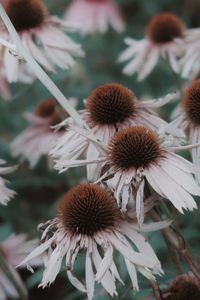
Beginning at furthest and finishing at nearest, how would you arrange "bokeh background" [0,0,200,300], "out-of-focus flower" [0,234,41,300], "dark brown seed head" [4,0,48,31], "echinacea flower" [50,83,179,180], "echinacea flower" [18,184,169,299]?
1. "bokeh background" [0,0,200,300]
2. "dark brown seed head" [4,0,48,31]
3. "out-of-focus flower" [0,234,41,300]
4. "echinacea flower" [50,83,179,180]
5. "echinacea flower" [18,184,169,299]

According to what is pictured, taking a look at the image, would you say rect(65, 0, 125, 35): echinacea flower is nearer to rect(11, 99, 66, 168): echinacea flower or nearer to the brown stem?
rect(11, 99, 66, 168): echinacea flower

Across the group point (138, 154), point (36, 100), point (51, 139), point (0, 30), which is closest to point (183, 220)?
point (51, 139)

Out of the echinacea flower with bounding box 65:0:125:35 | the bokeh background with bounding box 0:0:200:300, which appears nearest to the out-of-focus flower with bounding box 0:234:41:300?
the bokeh background with bounding box 0:0:200:300

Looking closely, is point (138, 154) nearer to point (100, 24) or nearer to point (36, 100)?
point (36, 100)

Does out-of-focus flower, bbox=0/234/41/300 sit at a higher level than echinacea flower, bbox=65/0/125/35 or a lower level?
lower

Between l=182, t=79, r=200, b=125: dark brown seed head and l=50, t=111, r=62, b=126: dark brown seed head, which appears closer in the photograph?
l=182, t=79, r=200, b=125: dark brown seed head

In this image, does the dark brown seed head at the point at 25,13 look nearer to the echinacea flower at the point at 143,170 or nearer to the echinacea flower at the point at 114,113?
the echinacea flower at the point at 114,113

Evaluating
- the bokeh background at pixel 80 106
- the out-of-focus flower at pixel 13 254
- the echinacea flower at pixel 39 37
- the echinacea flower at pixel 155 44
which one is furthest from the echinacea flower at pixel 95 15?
the out-of-focus flower at pixel 13 254
